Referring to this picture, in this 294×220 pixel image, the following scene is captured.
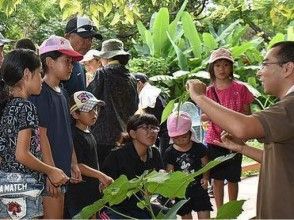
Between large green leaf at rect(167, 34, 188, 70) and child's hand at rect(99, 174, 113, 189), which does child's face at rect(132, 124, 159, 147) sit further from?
large green leaf at rect(167, 34, 188, 70)

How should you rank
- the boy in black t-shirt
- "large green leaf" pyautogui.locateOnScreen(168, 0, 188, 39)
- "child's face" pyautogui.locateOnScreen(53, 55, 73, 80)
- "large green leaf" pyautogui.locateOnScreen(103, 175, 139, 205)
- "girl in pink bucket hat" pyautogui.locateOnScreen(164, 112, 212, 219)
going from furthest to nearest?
"large green leaf" pyautogui.locateOnScreen(168, 0, 188, 39), "girl in pink bucket hat" pyautogui.locateOnScreen(164, 112, 212, 219), the boy in black t-shirt, "child's face" pyautogui.locateOnScreen(53, 55, 73, 80), "large green leaf" pyautogui.locateOnScreen(103, 175, 139, 205)

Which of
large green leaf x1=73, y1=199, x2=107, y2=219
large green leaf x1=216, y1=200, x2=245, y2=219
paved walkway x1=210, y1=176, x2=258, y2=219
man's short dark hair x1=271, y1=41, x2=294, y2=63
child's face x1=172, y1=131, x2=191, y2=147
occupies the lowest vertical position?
paved walkway x1=210, y1=176, x2=258, y2=219

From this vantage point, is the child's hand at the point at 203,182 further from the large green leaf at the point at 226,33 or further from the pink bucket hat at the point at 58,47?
the large green leaf at the point at 226,33

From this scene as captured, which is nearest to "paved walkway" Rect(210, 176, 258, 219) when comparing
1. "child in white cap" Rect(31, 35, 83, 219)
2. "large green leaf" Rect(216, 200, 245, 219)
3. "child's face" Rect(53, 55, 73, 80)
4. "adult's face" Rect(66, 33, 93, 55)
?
"adult's face" Rect(66, 33, 93, 55)

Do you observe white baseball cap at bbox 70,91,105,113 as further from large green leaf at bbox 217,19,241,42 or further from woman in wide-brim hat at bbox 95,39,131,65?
large green leaf at bbox 217,19,241,42

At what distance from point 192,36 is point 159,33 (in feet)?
2.41

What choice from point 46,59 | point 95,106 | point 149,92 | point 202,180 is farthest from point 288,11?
point 46,59

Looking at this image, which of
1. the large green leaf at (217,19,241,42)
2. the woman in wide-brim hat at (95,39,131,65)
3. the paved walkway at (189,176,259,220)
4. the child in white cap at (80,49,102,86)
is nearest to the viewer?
the woman in wide-brim hat at (95,39,131,65)

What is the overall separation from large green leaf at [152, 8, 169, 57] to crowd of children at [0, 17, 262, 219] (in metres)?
5.98

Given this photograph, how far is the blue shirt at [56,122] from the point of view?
12.3 ft

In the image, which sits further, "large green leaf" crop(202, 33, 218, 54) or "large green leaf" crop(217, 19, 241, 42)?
"large green leaf" crop(217, 19, 241, 42)

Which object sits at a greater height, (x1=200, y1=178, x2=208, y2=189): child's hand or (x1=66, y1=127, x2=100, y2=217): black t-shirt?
(x1=66, y1=127, x2=100, y2=217): black t-shirt

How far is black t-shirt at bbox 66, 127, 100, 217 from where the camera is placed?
438 centimetres

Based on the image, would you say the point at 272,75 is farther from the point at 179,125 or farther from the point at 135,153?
the point at 179,125
